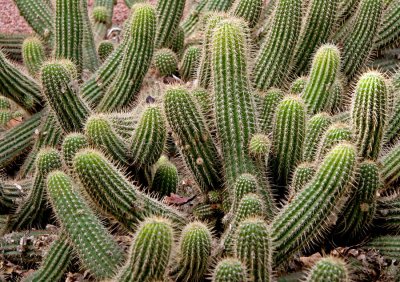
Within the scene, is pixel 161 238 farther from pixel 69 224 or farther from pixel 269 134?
pixel 269 134

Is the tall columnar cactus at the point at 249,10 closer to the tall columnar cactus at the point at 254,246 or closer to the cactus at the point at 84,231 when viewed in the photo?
the cactus at the point at 84,231

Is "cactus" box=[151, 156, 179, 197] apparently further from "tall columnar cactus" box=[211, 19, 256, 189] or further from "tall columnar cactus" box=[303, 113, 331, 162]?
"tall columnar cactus" box=[303, 113, 331, 162]

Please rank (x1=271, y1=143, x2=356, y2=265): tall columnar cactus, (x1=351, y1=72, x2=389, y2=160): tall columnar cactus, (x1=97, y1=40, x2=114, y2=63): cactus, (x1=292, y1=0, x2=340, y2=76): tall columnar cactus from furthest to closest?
(x1=97, y1=40, x2=114, y2=63): cactus
(x1=292, y1=0, x2=340, y2=76): tall columnar cactus
(x1=351, y1=72, x2=389, y2=160): tall columnar cactus
(x1=271, y1=143, x2=356, y2=265): tall columnar cactus

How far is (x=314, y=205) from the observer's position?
488 centimetres

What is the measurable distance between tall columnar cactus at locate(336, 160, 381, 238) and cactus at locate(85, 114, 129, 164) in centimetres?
173

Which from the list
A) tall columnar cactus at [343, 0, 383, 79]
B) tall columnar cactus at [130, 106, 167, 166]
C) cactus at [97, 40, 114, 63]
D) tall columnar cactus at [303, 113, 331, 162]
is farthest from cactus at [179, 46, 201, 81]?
tall columnar cactus at [303, 113, 331, 162]

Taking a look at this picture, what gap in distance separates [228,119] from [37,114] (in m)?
2.09

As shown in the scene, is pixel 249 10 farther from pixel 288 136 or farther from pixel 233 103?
pixel 288 136

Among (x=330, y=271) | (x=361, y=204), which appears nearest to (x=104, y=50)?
(x=361, y=204)

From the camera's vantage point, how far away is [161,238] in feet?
14.3

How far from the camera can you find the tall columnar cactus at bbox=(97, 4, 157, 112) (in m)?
6.42

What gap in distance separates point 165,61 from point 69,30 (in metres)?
0.96

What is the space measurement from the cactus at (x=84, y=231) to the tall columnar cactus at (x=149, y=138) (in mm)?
770

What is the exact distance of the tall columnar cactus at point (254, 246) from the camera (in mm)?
4480
